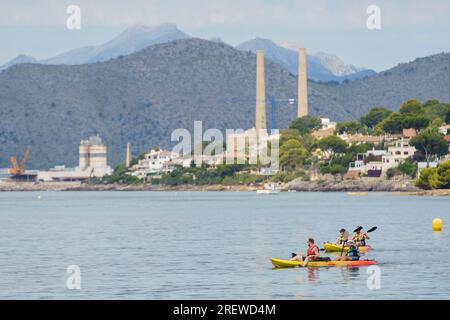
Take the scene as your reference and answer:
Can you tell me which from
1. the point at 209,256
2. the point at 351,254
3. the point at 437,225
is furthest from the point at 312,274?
the point at 437,225

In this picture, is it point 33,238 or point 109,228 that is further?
point 109,228

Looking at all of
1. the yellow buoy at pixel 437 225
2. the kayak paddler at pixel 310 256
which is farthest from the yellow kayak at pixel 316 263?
the yellow buoy at pixel 437 225

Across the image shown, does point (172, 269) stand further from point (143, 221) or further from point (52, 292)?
point (143, 221)

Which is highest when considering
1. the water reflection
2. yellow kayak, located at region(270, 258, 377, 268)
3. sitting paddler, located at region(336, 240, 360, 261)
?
sitting paddler, located at region(336, 240, 360, 261)

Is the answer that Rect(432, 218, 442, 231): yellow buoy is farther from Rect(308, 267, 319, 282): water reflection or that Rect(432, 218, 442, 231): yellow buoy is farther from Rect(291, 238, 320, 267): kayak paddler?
Rect(291, 238, 320, 267): kayak paddler

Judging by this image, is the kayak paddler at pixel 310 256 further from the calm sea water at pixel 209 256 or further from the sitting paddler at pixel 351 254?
the sitting paddler at pixel 351 254

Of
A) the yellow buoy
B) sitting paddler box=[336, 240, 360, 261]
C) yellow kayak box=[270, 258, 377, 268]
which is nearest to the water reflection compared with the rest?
yellow kayak box=[270, 258, 377, 268]

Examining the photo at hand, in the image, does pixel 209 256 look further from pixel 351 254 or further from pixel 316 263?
pixel 316 263

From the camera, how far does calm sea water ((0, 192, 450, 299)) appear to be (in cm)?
7025

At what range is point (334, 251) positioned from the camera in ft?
302

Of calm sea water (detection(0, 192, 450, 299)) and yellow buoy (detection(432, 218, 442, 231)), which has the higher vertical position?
yellow buoy (detection(432, 218, 442, 231))
